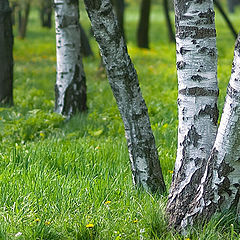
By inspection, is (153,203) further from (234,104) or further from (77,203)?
(234,104)

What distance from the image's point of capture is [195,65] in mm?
2855

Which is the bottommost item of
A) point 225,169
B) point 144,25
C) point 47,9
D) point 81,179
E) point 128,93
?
point 81,179

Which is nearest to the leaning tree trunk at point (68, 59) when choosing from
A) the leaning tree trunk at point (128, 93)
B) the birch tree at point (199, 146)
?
the leaning tree trunk at point (128, 93)

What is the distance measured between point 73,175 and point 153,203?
0.96 meters

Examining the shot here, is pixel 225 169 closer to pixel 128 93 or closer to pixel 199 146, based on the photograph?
pixel 199 146

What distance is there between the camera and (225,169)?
8.80ft

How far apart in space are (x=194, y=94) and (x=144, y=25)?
1382cm

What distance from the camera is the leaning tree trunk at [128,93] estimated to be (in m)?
3.00

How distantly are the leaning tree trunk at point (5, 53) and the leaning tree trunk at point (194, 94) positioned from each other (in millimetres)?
4822

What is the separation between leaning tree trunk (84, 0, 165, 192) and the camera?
3.00m

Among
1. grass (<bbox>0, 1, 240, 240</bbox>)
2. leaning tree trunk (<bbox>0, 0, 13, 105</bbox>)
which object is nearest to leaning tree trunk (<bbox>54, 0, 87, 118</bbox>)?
grass (<bbox>0, 1, 240, 240</bbox>)

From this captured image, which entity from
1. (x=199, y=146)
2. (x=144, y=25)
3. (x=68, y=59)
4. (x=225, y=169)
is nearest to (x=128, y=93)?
(x=199, y=146)

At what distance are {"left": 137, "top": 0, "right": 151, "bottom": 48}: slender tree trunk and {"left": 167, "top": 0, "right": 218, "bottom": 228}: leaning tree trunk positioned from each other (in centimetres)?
1327

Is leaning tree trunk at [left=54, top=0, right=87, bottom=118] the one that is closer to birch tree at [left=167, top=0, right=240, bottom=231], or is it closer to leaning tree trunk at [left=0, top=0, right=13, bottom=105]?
leaning tree trunk at [left=0, top=0, right=13, bottom=105]
